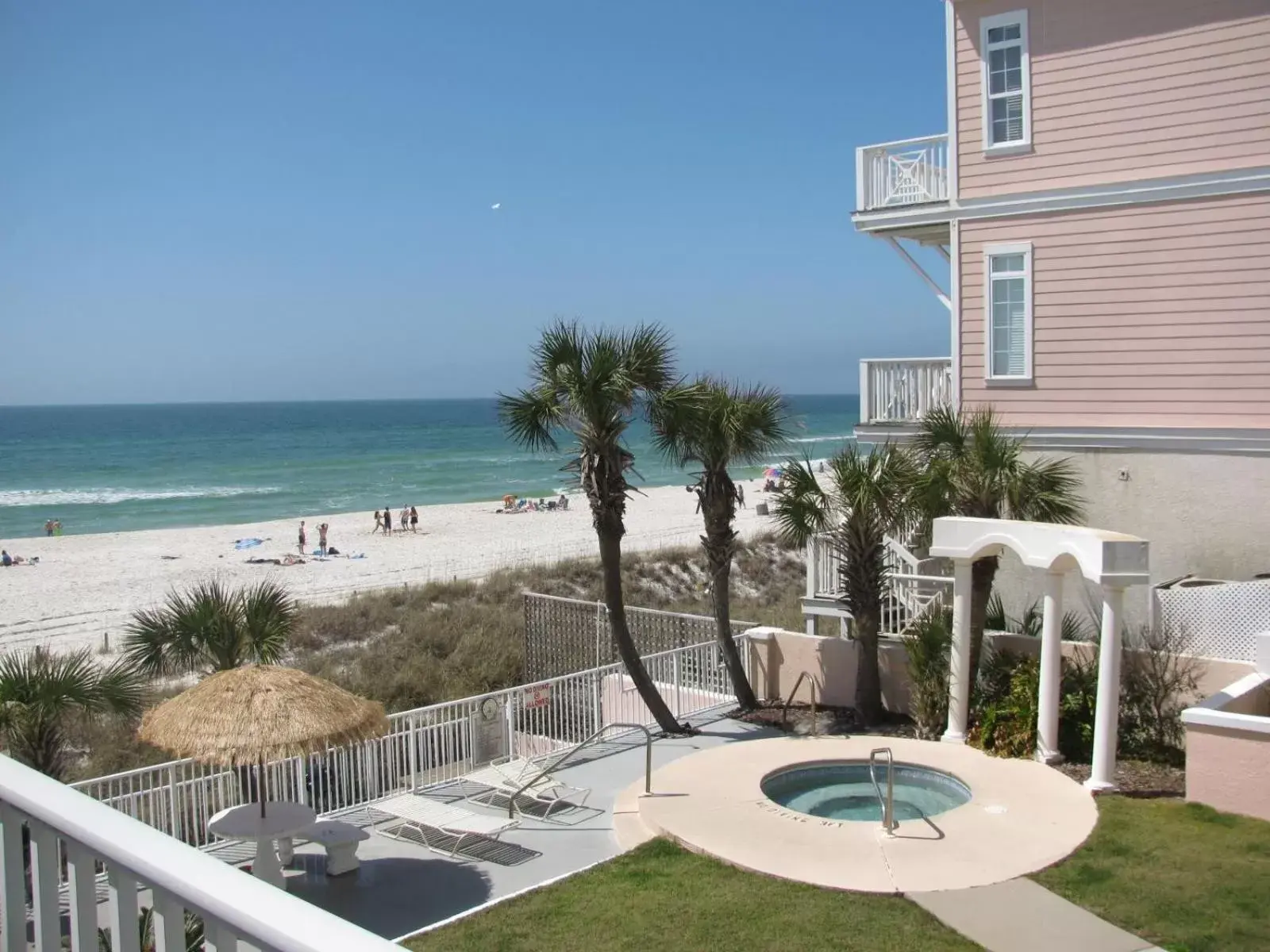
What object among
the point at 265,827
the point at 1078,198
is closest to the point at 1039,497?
the point at 1078,198

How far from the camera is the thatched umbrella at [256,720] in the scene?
980 cm

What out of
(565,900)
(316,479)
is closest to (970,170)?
(565,900)

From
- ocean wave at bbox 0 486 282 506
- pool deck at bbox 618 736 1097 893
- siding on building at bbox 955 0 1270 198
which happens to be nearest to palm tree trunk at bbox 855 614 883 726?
pool deck at bbox 618 736 1097 893

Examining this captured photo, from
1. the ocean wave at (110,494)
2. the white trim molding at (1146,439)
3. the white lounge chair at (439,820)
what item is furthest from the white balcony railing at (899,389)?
the ocean wave at (110,494)

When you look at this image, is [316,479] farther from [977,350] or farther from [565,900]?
[565,900]

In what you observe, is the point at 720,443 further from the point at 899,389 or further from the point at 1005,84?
the point at 1005,84

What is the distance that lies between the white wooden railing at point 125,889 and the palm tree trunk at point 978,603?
13.0 meters

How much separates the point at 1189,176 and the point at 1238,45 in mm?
→ 1741

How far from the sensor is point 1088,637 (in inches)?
638

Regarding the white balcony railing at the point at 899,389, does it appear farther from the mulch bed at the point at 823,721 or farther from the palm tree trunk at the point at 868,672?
the mulch bed at the point at 823,721

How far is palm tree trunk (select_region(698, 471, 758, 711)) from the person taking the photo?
1612 centimetres

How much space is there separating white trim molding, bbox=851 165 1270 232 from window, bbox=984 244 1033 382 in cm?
62

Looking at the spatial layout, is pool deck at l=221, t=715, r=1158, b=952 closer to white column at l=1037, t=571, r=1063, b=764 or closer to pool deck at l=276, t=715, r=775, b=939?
pool deck at l=276, t=715, r=775, b=939

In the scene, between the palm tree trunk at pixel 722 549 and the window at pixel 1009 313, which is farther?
the window at pixel 1009 313
